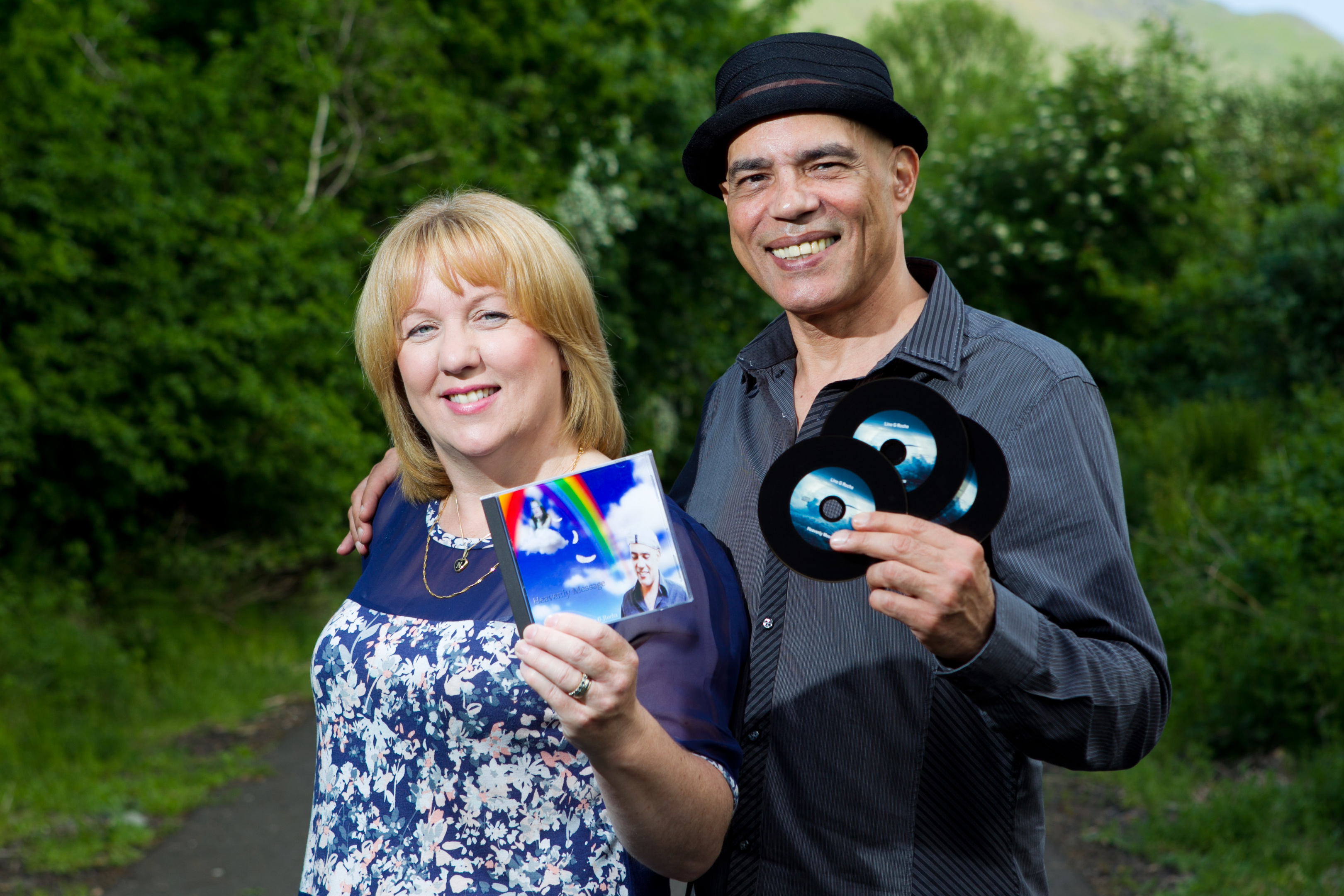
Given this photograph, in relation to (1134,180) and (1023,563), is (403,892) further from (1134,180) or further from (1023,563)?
(1134,180)

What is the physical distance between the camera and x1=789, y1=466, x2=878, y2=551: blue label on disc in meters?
1.74

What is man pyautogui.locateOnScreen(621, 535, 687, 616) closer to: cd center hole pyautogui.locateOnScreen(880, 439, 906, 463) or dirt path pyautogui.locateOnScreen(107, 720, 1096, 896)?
cd center hole pyautogui.locateOnScreen(880, 439, 906, 463)

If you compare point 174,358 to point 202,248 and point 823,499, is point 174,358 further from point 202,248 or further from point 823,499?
point 823,499

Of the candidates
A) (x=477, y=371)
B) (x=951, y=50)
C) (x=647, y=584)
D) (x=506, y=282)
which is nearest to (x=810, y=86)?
(x=506, y=282)

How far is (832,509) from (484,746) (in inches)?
30.9

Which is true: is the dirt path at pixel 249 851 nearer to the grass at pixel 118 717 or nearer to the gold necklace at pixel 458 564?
the grass at pixel 118 717

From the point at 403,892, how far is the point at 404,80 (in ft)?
34.6

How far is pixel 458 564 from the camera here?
2.36 meters

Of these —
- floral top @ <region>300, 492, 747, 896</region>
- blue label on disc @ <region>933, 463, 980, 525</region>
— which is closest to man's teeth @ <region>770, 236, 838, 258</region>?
floral top @ <region>300, 492, 747, 896</region>

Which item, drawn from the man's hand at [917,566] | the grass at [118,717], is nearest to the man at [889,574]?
the man's hand at [917,566]

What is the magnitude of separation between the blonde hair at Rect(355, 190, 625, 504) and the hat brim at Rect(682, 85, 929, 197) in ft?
1.30

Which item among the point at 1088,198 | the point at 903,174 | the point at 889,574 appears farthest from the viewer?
the point at 1088,198

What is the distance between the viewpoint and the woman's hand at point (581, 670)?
168 centimetres

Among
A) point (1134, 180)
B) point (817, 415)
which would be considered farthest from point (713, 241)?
point (817, 415)
